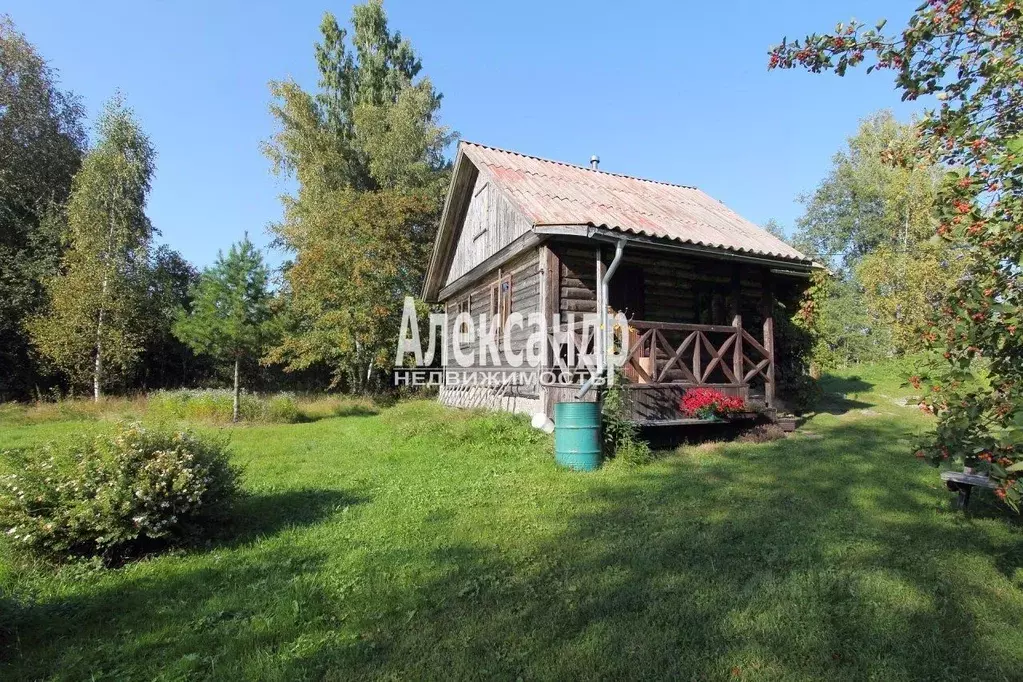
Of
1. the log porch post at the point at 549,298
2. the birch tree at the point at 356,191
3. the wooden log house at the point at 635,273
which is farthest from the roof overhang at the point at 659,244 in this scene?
the birch tree at the point at 356,191

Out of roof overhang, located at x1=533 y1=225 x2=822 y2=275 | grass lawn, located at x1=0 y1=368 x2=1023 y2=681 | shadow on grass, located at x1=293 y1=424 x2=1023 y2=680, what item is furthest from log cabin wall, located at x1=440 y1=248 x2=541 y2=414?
shadow on grass, located at x1=293 y1=424 x2=1023 y2=680

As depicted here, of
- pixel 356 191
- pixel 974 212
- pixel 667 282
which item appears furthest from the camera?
pixel 356 191

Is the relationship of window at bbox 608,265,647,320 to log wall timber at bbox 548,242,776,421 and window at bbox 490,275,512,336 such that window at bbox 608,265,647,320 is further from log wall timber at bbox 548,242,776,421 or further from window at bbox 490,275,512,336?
window at bbox 490,275,512,336

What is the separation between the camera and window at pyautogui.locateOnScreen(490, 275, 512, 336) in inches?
444

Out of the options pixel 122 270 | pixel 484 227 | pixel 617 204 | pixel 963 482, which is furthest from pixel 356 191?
pixel 963 482

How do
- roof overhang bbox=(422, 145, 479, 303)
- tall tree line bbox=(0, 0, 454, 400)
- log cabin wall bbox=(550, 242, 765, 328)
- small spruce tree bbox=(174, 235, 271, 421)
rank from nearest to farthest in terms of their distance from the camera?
1. log cabin wall bbox=(550, 242, 765, 328)
2. roof overhang bbox=(422, 145, 479, 303)
3. small spruce tree bbox=(174, 235, 271, 421)
4. tall tree line bbox=(0, 0, 454, 400)

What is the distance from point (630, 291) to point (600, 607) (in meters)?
7.05

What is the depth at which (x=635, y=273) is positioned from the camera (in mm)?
9641

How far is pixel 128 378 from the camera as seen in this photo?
62.6 ft

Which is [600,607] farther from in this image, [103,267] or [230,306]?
[103,267]

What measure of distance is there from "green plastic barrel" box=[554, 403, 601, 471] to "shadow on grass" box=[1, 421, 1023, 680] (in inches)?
66.3

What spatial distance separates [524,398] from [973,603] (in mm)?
6742

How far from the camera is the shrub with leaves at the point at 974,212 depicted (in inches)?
96.8

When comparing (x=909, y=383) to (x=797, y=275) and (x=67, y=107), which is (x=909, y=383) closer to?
(x=797, y=275)
